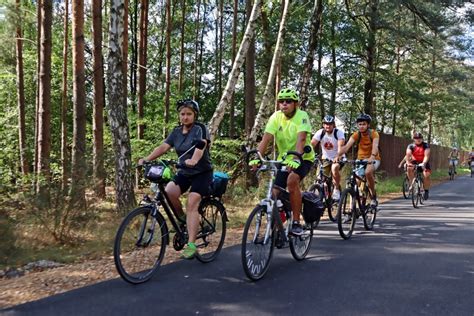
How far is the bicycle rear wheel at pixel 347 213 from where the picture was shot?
7.44 meters

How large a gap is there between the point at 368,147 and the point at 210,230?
4.34 meters

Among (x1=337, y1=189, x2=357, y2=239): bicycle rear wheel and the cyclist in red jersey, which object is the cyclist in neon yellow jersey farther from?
the cyclist in red jersey

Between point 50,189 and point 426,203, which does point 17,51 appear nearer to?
point 50,189

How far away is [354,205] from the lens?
7789mm

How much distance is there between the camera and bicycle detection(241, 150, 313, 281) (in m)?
4.83

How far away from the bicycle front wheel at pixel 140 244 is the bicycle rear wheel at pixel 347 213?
133 inches

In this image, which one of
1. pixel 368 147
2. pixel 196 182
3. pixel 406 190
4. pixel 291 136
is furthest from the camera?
pixel 406 190

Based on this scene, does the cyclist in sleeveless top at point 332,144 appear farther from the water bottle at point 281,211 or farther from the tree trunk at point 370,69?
the tree trunk at point 370,69

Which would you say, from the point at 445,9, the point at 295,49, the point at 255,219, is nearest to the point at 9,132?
the point at 295,49

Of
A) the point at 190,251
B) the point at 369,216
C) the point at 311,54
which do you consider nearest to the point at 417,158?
the point at 311,54

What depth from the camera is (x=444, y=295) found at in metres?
4.53

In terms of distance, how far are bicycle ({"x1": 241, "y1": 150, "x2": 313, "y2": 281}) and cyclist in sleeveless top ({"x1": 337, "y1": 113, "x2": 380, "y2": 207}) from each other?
329 cm

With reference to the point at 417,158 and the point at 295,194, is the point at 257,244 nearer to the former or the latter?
the point at 295,194

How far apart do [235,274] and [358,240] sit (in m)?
3.01
